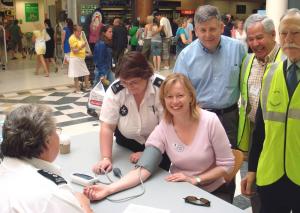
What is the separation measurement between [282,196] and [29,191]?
1198mm

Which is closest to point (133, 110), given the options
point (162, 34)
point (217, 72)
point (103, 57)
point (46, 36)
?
point (217, 72)

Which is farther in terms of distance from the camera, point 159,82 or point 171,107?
point 159,82

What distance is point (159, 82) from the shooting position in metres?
2.52

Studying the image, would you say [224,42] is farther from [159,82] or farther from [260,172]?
[260,172]

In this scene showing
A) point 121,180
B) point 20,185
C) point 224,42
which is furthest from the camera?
point 224,42

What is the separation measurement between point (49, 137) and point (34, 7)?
60.7 feet

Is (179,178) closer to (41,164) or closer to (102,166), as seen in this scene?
(102,166)

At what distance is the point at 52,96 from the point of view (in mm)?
7730

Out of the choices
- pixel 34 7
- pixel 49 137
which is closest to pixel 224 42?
pixel 49 137

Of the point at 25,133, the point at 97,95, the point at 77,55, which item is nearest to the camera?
the point at 25,133

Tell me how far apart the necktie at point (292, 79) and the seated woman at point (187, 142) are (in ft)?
1.85

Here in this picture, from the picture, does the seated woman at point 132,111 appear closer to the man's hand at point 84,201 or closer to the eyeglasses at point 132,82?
the eyeglasses at point 132,82

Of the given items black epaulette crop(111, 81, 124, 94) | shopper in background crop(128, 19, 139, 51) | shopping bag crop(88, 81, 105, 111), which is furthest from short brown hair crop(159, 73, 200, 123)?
shopper in background crop(128, 19, 139, 51)

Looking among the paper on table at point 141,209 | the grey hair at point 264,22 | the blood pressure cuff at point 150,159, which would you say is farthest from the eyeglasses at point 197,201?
the grey hair at point 264,22
